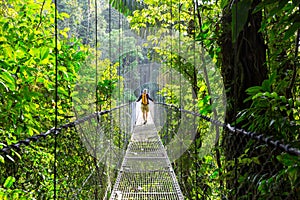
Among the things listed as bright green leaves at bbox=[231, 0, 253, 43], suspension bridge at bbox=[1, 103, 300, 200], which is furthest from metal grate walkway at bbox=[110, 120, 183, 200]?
bright green leaves at bbox=[231, 0, 253, 43]

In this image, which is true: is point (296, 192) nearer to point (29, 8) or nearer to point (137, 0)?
point (29, 8)

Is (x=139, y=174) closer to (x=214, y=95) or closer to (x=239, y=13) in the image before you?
(x=214, y=95)

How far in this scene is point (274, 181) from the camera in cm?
71

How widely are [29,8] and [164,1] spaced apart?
226cm

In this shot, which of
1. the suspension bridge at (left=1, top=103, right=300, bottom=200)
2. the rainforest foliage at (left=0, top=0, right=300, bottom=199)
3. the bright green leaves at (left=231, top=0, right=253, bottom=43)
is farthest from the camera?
the suspension bridge at (left=1, top=103, right=300, bottom=200)

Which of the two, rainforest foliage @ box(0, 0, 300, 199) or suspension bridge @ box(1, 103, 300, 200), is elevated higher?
rainforest foliage @ box(0, 0, 300, 199)

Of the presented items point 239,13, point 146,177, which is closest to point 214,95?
point 146,177

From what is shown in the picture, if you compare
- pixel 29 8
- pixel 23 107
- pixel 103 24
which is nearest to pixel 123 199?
pixel 23 107

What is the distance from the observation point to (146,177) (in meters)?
2.13

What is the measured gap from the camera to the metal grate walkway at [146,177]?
1747 mm

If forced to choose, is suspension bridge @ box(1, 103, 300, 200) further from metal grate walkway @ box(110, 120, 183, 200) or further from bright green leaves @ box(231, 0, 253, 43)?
→ bright green leaves @ box(231, 0, 253, 43)

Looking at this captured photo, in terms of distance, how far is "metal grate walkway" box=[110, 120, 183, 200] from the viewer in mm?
1747

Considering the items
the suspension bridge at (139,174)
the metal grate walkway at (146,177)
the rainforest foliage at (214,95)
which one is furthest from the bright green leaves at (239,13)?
the metal grate walkway at (146,177)

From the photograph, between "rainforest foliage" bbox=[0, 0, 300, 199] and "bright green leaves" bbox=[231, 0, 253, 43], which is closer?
"bright green leaves" bbox=[231, 0, 253, 43]
